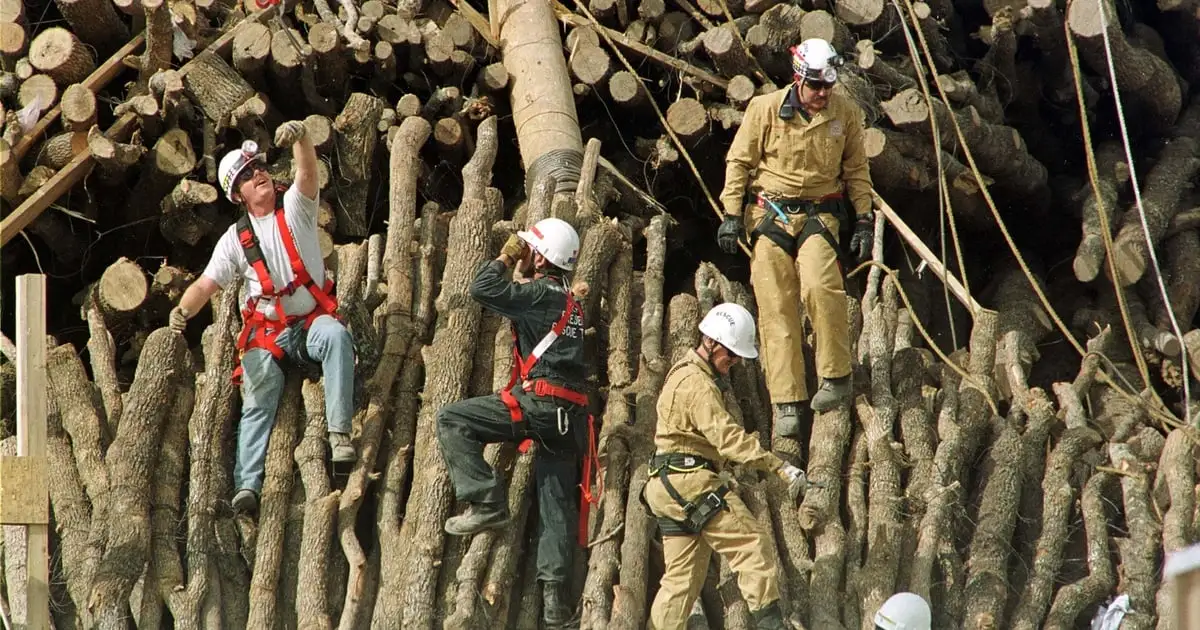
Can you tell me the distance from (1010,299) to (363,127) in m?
5.01

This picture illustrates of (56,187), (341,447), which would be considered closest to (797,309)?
(341,447)

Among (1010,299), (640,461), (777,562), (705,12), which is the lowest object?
(777,562)

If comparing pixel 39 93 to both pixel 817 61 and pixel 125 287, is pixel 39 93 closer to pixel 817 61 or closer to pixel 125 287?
pixel 125 287

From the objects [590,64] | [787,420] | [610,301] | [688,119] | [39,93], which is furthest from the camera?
[590,64]

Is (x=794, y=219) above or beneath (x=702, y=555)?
above

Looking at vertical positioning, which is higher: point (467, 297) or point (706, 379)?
point (467, 297)

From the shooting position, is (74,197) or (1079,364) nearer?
(74,197)

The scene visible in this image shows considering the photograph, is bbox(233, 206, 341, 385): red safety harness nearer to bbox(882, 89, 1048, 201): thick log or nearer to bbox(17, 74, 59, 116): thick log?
bbox(17, 74, 59, 116): thick log

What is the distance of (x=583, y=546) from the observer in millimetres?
9078

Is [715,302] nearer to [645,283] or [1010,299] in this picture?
[645,283]

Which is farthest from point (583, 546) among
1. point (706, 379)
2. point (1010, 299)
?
point (1010, 299)

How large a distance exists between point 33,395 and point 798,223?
4.66 m

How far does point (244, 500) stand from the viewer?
354 inches

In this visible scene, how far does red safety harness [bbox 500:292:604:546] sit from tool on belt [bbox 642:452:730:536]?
73cm
